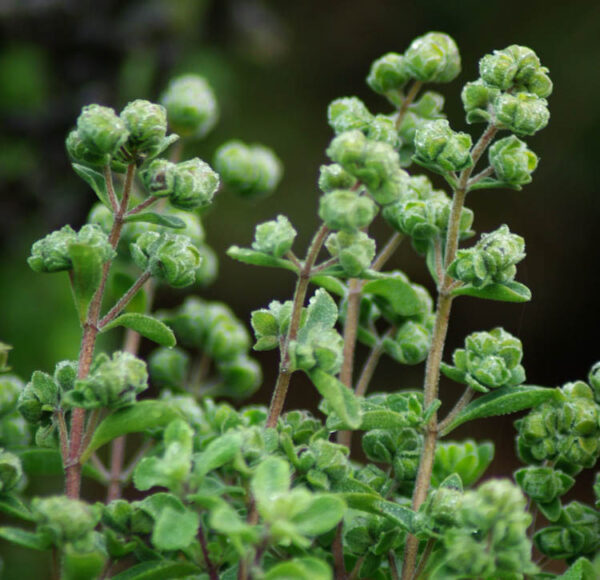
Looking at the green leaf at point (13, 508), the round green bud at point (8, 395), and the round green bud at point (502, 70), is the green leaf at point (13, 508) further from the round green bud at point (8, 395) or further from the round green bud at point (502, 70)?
the round green bud at point (502, 70)

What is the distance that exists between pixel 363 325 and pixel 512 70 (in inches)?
10.8

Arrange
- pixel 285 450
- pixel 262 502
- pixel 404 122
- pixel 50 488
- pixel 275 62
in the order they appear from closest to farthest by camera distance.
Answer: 1. pixel 262 502
2. pixel 285 450
3. pixel 404 122
4. pixel 50 488
5. pixel 275 62

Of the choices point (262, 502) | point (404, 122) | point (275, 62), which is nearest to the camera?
point (262, 502)

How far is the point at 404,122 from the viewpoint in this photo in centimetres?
70

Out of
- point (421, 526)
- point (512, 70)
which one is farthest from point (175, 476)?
point (512, 70)

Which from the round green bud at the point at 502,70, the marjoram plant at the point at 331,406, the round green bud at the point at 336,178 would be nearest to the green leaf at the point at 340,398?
the marjoram plant at the point at 331,406

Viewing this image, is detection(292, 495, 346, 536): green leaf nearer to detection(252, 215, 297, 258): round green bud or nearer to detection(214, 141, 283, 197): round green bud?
detection(252, 215, 297, 258): round green bud

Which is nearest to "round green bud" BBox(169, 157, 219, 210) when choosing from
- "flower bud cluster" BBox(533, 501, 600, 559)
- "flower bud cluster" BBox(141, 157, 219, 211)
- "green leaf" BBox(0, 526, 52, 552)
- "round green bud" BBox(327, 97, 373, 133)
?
"flower bud cluster" BBox(141, 157, 219, 211)

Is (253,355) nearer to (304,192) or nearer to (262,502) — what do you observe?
(304,192)

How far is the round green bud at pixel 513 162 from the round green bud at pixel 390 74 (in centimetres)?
15

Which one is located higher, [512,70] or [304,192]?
[512,70]

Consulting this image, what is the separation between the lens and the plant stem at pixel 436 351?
556 mm

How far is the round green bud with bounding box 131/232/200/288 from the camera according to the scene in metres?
0.54

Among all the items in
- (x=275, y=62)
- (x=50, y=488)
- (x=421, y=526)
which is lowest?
(x=50, y=488)
